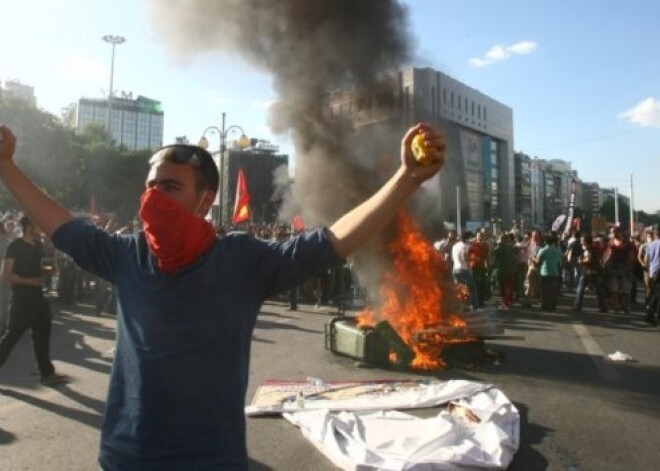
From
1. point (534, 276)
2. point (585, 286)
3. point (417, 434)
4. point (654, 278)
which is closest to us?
point (417, 434)

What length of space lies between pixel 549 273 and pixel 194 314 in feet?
40.8

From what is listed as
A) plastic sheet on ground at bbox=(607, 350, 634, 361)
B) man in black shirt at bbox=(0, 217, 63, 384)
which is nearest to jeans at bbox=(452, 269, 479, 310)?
plastic sheet on ground at bbox=(607, 350, 634, 361)

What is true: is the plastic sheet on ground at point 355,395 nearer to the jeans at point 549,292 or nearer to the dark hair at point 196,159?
the dark hair at point 196,159

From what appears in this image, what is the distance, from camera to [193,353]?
1.55 metres

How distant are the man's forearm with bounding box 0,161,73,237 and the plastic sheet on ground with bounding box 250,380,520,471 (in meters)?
2.71

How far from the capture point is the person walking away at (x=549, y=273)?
12766 mm

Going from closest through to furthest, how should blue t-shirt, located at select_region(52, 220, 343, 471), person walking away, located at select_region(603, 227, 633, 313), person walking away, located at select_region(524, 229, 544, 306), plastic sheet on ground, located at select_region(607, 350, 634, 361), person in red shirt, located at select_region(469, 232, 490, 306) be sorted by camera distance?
blue t-shirt, located at select_region(52, 220, 343, 471)
plastic sheet on ground, located at select_region(607, 350, 634, 361)
person walking away, located at select_region(603, 227, 633, 313)
person in red shirt, located at select_region(469, 232, 490, 306)
person walking away, located at select_region(524, 229, 544, 306)

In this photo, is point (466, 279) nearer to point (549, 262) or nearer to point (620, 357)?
point (549, 262)

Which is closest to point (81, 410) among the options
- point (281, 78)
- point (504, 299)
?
point (281, 78)

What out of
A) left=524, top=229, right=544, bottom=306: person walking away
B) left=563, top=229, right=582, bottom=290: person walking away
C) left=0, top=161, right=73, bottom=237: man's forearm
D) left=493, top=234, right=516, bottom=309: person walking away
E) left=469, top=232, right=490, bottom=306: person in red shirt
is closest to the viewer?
left=0, top=161, right=73, bottom=237: man's forearm

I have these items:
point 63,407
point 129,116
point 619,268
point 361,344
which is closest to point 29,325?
point 63,407

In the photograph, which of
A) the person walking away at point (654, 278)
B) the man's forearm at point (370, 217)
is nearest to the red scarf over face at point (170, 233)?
the man's forearm at point (370, 217)

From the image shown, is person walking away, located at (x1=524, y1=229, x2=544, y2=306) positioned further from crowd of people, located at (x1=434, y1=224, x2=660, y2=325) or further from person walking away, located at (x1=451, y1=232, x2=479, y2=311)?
person walking away, located at (x1=451, y1=232, x2=479, y2=311)

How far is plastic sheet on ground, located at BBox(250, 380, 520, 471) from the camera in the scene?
12.7ft
